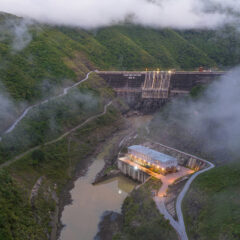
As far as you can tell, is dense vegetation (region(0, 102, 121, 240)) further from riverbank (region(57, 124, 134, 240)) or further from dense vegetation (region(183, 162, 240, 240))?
dense vegetation (region(183, 162, 240, 240))

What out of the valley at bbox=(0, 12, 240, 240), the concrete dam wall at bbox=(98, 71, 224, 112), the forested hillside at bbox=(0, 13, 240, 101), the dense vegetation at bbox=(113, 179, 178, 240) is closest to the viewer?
the dense vegetation at bbox=(113, 179, 178, 240)

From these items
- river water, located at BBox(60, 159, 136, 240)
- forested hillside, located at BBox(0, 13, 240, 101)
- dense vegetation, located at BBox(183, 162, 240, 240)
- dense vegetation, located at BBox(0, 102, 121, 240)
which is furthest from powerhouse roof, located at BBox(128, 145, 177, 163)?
forested hillside, located at BBox(0, 13, 240, 101)

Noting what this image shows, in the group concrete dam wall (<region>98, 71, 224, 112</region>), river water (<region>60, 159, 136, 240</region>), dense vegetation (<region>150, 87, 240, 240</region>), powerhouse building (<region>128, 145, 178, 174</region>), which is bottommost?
river water (<region>60, 159, 136, 240</region>)

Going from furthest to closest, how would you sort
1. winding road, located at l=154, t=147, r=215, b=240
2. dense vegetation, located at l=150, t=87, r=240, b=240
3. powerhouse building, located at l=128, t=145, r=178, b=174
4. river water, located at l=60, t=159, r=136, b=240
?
powerhouse building, located at l=128, t=145, r=178, b=174, river water, located at l=60, t=159, r=136, b=240, winding road, located at l=154, t=147, r=215, b=240, dense vegetation, located at l=150, t=87, r=240, b=240

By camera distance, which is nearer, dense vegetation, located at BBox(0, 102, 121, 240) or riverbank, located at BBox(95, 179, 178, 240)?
riverbank, located at BBox(95, 179, 178, 240)

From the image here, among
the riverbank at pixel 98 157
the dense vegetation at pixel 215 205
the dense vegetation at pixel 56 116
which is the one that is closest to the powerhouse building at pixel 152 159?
the riverbank at pixel 98 157

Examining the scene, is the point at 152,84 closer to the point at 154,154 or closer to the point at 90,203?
the point at 154,154

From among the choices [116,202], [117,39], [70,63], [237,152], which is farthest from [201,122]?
[117,39]

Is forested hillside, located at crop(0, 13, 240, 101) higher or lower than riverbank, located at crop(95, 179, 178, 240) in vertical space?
higher
